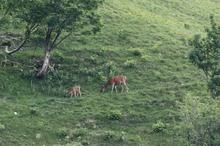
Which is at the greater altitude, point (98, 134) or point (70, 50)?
point (70, 50)

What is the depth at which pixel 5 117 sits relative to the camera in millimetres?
31906

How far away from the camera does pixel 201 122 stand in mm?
28250

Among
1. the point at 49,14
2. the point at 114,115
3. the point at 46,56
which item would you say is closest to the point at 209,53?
the point at 114,115

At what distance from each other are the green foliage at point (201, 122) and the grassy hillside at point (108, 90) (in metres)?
2.31

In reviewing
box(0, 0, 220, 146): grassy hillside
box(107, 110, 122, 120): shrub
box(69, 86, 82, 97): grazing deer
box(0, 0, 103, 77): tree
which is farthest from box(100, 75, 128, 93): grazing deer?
box(0, 0, 103, 77): tree

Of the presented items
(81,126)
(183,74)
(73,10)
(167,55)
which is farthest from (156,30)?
(81,126)

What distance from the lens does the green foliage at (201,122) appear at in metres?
28.0

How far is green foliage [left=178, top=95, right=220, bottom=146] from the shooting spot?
28047mm

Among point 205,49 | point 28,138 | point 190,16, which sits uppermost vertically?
point 190,16

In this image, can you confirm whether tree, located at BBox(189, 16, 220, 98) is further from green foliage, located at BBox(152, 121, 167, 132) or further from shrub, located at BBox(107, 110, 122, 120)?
shrub, located at BBox(107, 110, 122, 120)

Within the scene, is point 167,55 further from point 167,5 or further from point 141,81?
point 167,5

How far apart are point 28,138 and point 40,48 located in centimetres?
1200

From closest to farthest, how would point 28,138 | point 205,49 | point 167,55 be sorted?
point 28,138 < point 205,49 < point 167,55

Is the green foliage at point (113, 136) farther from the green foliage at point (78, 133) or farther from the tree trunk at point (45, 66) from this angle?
the tree trunk at point (45, 66)
